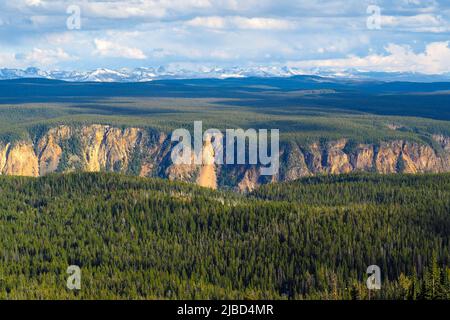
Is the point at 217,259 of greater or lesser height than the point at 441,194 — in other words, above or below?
below

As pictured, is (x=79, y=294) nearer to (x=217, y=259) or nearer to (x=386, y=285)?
(x=217, y=259)

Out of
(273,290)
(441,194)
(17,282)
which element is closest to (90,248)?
(17,282)

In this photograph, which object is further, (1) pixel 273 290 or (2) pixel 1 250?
(2) pixel 1 250
